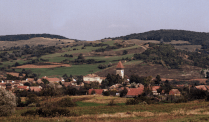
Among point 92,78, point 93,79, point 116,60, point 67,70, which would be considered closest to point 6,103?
point 93,79

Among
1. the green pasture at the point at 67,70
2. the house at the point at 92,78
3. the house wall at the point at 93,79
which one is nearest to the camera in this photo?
the house wall at the point at 93,79

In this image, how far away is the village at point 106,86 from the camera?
2881 inches

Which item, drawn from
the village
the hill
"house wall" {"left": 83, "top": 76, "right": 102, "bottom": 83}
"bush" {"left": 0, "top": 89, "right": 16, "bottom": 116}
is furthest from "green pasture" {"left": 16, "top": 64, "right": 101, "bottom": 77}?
"bush" {"left": 0, "top": 89, "right": 16, "bottom": 116}

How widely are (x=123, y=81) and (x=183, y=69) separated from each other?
4371 cm

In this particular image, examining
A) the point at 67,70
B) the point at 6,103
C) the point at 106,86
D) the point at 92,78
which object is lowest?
the point at 106,86

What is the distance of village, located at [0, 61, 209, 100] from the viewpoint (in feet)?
240

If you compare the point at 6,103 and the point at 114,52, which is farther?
the point at 114,52

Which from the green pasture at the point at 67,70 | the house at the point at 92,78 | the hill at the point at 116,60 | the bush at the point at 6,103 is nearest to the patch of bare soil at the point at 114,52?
the hill at the point at 116,60

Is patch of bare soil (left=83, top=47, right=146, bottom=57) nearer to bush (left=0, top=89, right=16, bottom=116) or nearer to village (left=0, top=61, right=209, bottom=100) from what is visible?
village (left=0, top=61, right=209, bottom=100)

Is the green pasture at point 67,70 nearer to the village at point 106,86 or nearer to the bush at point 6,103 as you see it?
the village at point 106,86

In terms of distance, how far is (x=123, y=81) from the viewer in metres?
108

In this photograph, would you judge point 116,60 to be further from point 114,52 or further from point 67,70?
point 67,70

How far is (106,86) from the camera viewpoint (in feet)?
344

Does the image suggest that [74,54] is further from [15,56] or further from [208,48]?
[208,48]
